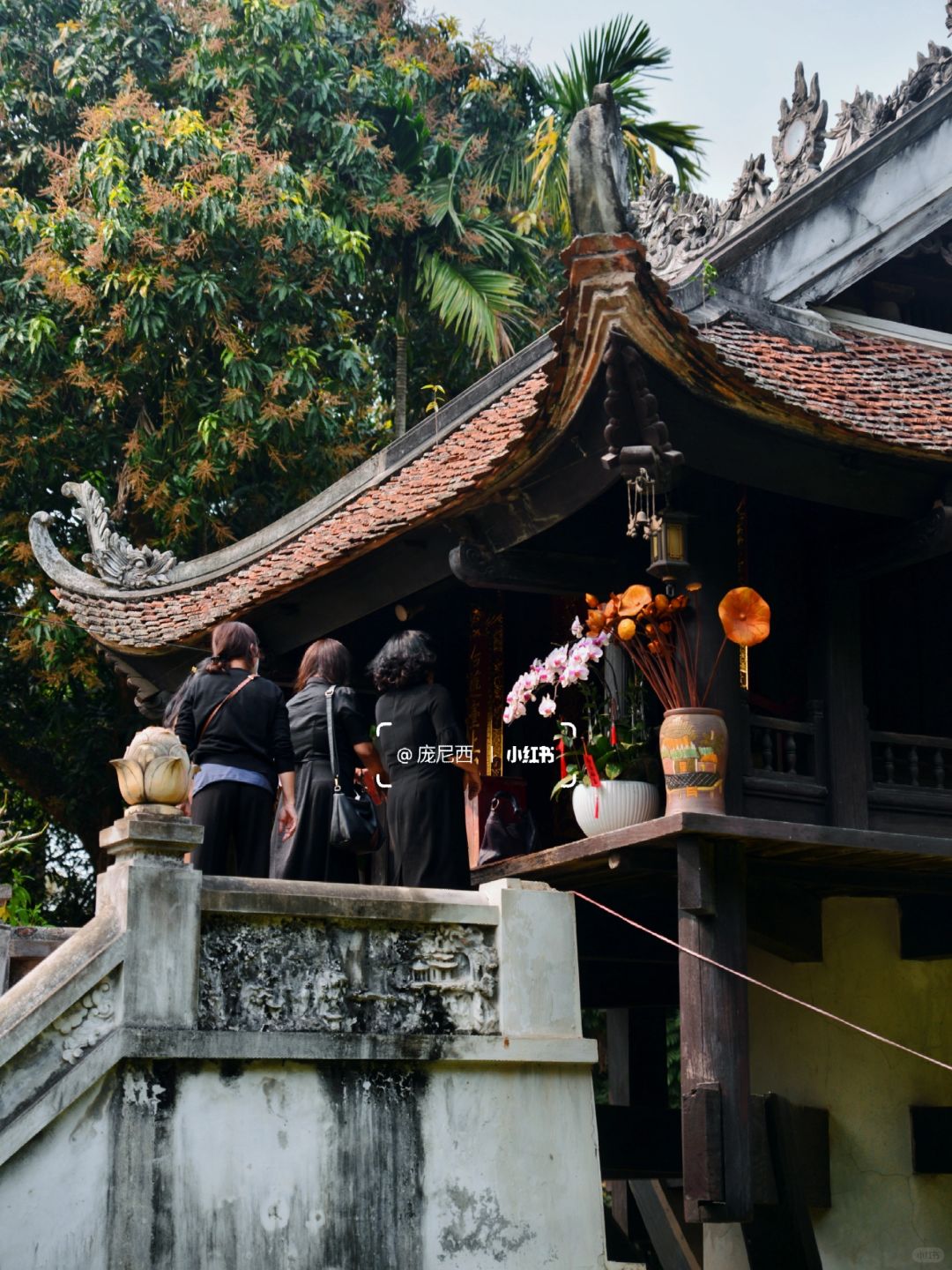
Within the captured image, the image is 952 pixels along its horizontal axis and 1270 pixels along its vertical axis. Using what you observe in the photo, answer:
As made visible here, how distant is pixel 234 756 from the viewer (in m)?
7.57

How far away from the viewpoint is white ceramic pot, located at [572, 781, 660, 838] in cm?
806

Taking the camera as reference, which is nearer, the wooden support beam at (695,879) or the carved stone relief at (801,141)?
the wooden support beam at (695,879)

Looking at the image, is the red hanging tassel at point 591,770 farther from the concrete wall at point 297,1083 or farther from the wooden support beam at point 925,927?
the wooden support beam at point 925,927

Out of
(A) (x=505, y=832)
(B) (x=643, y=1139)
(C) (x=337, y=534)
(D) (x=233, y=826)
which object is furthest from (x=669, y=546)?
(B) (x=643, y=1139)

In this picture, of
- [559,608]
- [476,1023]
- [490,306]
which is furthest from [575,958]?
[490,306]

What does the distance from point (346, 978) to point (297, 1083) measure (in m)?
0.46

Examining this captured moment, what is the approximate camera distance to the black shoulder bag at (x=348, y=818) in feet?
25.8


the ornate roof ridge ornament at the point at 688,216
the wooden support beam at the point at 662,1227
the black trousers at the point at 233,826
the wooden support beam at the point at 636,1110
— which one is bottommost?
the wooden support beam at the point at 662,1227

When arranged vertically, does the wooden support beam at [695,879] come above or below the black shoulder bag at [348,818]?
below

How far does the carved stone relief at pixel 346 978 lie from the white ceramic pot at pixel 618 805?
39.6 inches

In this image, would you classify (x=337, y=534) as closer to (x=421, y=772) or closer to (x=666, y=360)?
(x=421, y=772)

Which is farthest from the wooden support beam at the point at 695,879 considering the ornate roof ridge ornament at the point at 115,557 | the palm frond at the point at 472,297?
the palm frond at the point at 472,297

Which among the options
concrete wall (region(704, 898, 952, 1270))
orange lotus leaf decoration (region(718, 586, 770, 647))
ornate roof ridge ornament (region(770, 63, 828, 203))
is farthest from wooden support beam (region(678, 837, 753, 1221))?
ornate roof ridge ornament (region(770, 63, 828, 203))

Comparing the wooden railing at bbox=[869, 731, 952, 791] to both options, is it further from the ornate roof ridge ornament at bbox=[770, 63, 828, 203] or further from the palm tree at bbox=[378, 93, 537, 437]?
the palm tree at bbox=[378, 93, 537, 437]
